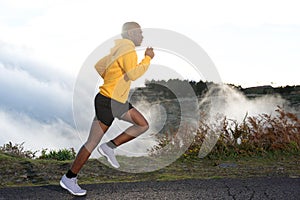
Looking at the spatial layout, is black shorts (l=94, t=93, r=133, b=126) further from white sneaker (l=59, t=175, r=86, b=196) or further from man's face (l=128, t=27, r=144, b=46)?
white sneaker (l=59, t=175, r=86, b=196)

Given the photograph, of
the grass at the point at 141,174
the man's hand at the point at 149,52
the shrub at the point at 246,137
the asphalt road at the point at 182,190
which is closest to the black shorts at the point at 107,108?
the man's hand at the point at 149,52

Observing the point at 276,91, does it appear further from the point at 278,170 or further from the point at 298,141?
the point at 278,170

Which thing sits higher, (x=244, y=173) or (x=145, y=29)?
(x=145, y=29)

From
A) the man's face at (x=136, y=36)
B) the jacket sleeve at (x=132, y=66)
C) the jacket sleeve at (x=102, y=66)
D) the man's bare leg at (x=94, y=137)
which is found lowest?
the man's bare leg at (x=94, y=137)

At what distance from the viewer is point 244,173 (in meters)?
6.43

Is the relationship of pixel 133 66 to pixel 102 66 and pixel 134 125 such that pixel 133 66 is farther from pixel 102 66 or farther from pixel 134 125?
pixel 134 125

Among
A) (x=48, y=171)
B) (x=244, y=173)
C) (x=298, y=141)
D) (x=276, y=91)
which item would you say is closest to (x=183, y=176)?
(x=244, y=173)

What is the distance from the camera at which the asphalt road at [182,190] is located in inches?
206

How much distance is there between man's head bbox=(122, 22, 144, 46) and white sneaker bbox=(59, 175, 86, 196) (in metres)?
1.78

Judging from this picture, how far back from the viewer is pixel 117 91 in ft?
16.5

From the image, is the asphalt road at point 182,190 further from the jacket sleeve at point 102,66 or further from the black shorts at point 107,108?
the jacket sleeve at point 102,66

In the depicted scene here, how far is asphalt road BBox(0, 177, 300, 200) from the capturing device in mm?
5223

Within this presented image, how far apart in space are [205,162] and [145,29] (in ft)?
9.74

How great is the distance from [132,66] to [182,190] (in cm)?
167
